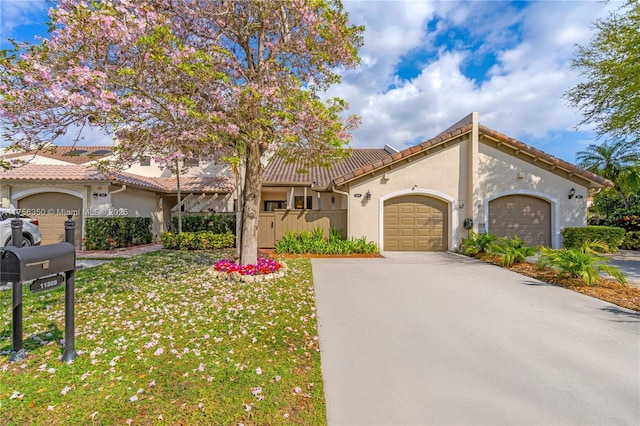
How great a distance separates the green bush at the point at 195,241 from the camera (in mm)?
13453

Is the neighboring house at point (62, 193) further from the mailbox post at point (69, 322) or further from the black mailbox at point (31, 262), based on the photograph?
the black mailbox at point (31, 262)

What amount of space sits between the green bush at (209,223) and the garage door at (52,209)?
433cm

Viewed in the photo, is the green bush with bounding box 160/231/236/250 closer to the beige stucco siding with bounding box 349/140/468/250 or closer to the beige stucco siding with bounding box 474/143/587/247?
the beige stucco siding with bounding box 349/140/468/250

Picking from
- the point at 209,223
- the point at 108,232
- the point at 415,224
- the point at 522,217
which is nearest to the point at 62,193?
the point at 108,232

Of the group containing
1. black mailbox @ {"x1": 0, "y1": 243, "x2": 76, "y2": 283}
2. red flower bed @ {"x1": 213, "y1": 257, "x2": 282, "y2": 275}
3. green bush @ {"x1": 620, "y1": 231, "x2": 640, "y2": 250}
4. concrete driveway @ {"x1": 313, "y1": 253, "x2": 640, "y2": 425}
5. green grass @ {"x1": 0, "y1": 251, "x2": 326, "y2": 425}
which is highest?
black mailbox @ {"x1": 0, "y1": 243, "x2": 76, "y2": 283}

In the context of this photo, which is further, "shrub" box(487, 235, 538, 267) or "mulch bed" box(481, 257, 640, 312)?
"shrub" box(487, 235, 538, 267)

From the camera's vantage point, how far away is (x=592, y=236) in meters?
12.2

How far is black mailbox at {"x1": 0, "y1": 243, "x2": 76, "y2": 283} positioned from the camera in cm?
292

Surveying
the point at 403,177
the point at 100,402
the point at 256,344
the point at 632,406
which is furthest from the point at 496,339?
the point at 403,177

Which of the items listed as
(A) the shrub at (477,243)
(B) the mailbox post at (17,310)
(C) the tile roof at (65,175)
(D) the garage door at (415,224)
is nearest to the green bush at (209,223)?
(C) the tile roof at (65,175)

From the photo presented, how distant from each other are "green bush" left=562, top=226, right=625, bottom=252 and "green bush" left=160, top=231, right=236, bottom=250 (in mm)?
14519

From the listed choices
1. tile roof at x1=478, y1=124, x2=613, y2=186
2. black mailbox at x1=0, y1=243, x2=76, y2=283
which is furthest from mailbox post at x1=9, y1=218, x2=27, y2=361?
tile roof at x1=478, y1=124, x2=613, y2=186

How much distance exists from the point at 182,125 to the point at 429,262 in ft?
27.8

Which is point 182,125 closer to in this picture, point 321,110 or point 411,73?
point 321,110
